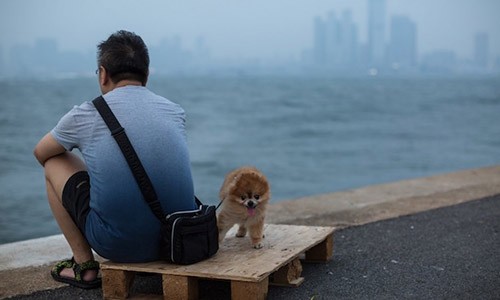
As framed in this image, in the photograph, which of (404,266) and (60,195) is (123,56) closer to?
(60,195)

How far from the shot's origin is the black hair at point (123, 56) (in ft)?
11.2

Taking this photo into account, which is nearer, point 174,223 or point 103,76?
point 174,223

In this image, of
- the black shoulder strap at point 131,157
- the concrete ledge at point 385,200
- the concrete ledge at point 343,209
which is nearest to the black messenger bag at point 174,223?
the black shoulder strap at point 131,157

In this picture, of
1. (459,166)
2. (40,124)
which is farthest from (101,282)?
(40,124)

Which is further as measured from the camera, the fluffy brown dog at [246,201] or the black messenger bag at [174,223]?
the fluffy brown dog at [246,201]

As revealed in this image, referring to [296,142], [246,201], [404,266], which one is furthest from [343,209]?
[296,142]

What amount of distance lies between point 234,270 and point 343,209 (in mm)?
2956

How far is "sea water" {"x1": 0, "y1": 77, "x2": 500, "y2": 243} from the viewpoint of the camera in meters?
16.4

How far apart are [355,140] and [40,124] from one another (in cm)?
1424

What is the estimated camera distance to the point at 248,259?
3.59 metres

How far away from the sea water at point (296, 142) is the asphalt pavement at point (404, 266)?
324 inches

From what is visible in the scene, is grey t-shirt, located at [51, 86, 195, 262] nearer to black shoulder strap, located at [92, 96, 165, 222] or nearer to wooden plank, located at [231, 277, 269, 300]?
black shoulder strap, located at [92, 96, 165, 222]

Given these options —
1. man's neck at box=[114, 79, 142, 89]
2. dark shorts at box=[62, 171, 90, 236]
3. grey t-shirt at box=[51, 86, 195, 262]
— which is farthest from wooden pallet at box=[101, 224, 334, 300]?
man's neck at box=[114, 79, 142, 89]

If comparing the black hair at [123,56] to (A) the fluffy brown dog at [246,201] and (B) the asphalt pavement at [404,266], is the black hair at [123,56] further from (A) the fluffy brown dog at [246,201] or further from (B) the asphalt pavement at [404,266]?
(B) the asphalt pavement at [404,266]
